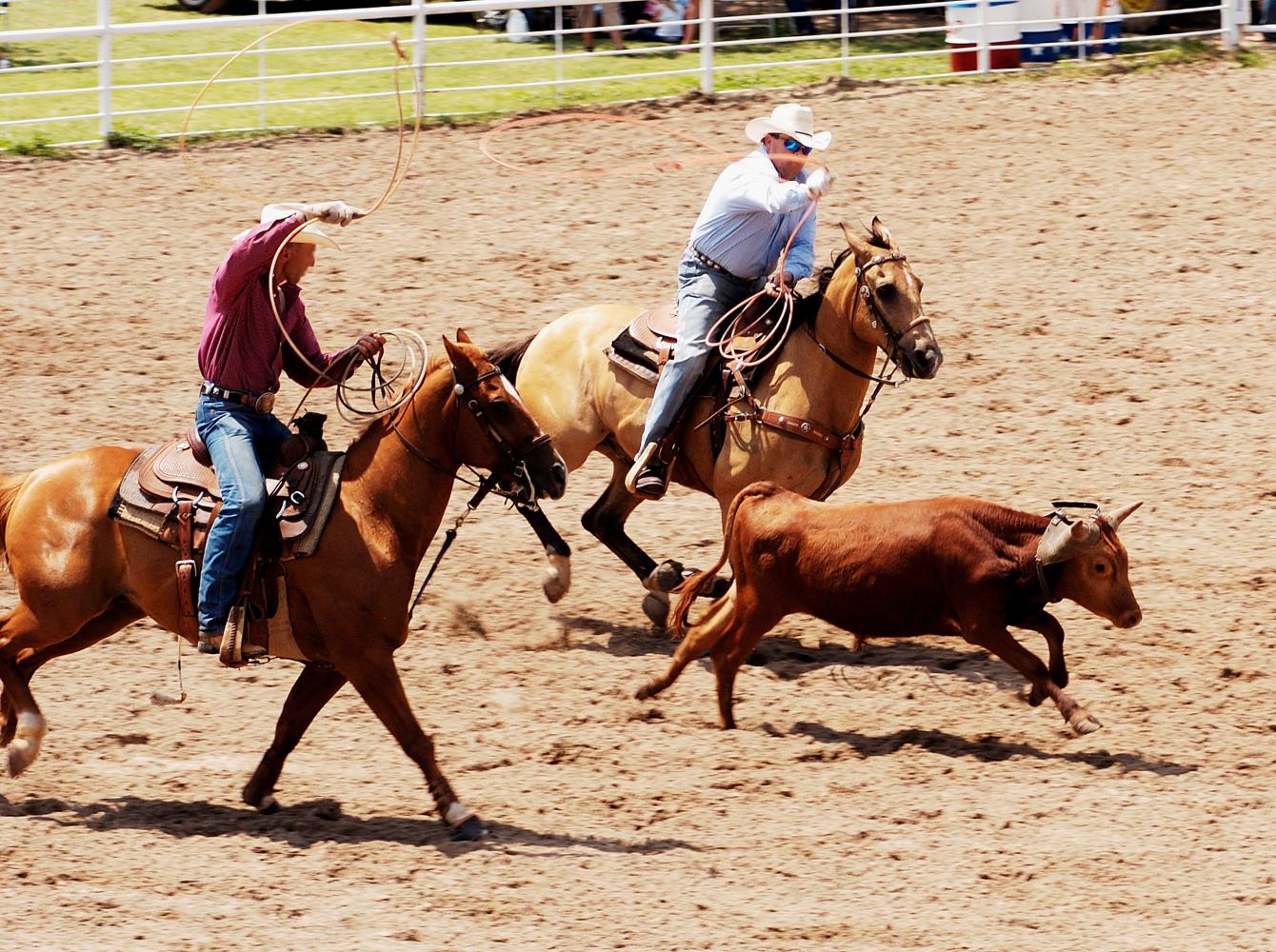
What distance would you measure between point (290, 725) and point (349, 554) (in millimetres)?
757

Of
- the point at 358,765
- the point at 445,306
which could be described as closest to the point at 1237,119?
the point at 445,306

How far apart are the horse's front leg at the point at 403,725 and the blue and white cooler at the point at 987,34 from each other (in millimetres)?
11969

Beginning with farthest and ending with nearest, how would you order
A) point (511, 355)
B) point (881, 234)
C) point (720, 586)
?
point (511, 355), point (720, 586), point (881, 234)

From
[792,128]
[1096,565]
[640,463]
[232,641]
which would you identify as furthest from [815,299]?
[232,641]

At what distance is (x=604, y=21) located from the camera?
18484mm

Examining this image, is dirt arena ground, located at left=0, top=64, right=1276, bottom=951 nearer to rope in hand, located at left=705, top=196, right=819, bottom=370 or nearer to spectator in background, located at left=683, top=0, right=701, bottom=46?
rope in hand, located at left=705, top=196, right=819, bottom=370

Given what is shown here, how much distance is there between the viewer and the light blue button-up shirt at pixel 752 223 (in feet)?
26.4

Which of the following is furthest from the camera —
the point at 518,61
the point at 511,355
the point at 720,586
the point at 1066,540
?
the point at 518,61

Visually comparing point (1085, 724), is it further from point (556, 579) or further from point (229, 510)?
point (229, 510)

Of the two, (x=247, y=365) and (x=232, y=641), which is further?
(x=247, y=365)

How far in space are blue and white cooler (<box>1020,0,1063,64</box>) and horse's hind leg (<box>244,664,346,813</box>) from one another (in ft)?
38.8

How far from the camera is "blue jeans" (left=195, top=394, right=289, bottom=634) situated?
6.36 m

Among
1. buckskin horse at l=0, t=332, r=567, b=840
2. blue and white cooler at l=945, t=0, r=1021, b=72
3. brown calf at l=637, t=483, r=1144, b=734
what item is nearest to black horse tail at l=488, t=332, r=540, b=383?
brown calf at l=637, t=483, r=1144, b=734

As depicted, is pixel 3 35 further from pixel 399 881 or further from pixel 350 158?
pixel 399 881
